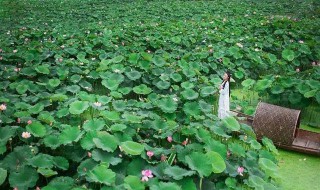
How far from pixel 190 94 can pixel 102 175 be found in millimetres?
2192

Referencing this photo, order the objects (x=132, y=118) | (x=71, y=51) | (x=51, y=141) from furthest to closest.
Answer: (x=71, y=51), (x=132, y=118), (x=51, y=141)

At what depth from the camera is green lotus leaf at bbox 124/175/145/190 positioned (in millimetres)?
3131

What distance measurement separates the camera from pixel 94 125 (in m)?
3.95

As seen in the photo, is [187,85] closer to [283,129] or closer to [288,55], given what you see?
[283,129]

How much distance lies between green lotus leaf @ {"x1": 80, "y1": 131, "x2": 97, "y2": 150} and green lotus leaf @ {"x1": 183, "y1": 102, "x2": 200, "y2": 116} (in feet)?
4.50

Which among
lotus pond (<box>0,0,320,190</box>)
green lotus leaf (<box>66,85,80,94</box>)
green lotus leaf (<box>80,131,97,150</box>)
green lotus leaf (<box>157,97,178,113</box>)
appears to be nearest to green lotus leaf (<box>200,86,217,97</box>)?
lotus pond (<box>0,0,320,190</box>)

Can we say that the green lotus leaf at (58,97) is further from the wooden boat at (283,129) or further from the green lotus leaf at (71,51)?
the wooden boat at (283,129)

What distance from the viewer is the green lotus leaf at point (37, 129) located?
3.83 m

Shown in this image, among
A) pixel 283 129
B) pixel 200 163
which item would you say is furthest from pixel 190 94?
pixel 200 163

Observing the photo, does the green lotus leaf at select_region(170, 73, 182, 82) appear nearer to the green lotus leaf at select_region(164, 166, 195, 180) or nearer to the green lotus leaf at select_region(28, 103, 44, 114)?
the green lotus leaf at select_region(28, 103, 44, 114)

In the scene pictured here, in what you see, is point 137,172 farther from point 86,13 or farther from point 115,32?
point 86,13

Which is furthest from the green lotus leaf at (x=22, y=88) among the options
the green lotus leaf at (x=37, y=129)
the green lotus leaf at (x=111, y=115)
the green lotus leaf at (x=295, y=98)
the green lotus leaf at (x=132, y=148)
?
the green lotus leaf at (x=295, y=98)

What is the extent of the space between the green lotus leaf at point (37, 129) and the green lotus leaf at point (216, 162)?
1696 millimetres

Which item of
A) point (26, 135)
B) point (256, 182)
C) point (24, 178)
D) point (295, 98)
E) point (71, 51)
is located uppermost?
point (71, 51)
